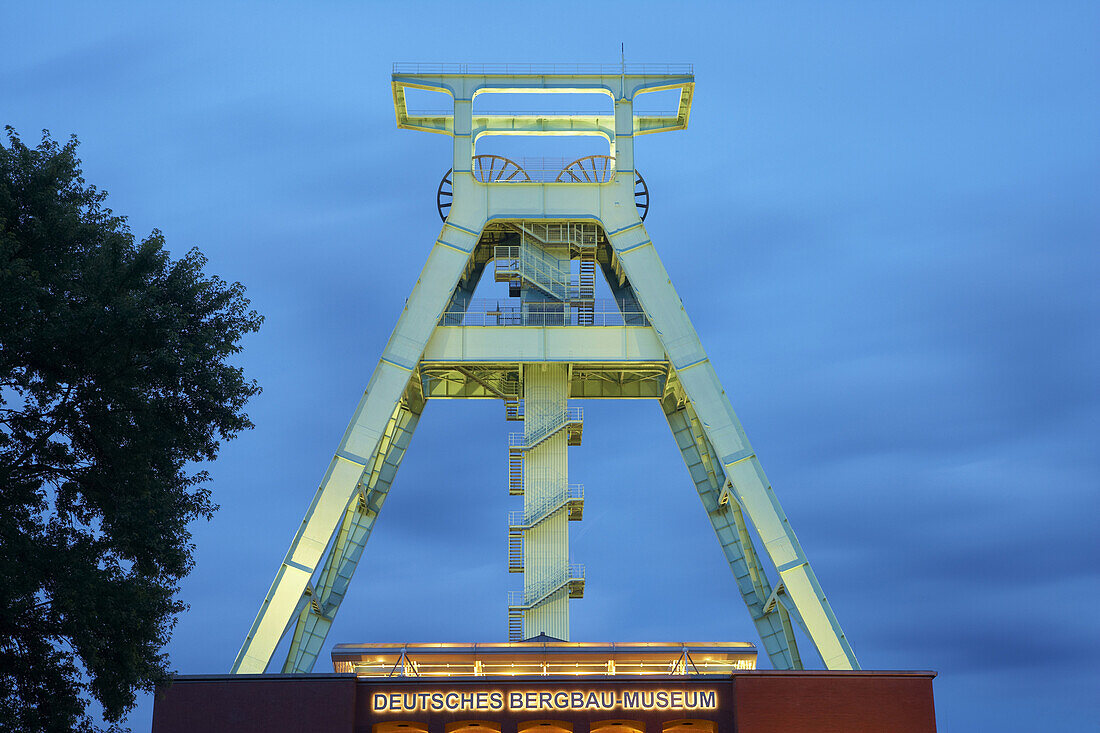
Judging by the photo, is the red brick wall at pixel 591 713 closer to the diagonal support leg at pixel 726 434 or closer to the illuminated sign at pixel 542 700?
the illuminated sign at pixel 542 700

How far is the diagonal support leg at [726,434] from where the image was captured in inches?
1849

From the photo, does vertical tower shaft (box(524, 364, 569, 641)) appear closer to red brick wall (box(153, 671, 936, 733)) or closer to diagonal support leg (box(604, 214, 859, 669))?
diagonal support leg (box(604, 214, 859, 669))

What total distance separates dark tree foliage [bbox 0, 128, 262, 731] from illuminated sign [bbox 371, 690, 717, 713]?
1170 centimetres

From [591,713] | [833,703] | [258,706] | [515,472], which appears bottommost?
[591,713]

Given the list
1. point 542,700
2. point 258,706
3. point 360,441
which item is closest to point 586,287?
point 360,441

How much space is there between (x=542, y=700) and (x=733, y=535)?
14201 millimetres

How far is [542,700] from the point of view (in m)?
41.9

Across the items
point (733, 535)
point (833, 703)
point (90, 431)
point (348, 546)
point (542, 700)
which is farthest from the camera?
point (733, 535)

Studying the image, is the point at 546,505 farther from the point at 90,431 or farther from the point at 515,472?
the point at 90,431

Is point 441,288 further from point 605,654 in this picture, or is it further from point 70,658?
point 70,658

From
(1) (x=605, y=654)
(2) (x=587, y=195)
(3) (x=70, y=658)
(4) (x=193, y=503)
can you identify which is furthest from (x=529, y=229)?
(3) (x=70, y=658)

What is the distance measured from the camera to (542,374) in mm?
51875

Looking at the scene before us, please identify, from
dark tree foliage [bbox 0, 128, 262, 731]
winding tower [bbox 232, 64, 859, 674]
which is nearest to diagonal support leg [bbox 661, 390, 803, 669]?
winding tower [bbox 232, 64, 859, 674]

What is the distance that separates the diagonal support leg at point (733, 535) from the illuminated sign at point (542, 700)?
9.30 meters
